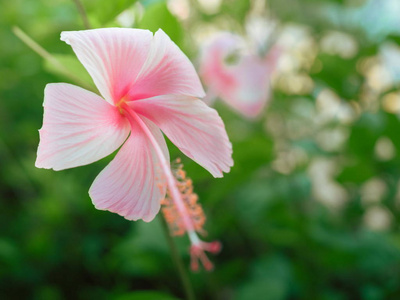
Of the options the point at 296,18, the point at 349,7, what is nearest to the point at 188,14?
the point at 296,18

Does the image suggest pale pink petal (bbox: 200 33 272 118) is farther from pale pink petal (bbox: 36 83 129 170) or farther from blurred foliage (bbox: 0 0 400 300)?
pale pink petal (bbox: 36 83 129 170)

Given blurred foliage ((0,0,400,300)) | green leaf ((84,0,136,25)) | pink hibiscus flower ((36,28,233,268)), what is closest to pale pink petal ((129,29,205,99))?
pink hibiscus flower ((36,28,233,268))

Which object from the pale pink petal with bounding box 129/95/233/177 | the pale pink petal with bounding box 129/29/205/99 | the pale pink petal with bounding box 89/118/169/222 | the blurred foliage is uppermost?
the pale pink petal with bounding box 129/29/205/99

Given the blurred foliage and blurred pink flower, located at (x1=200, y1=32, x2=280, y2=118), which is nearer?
blurred pink flower, located at (x1=200, y1=32, x2=280, y2=118)

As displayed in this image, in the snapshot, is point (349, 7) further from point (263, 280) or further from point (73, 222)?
point (73, 222)

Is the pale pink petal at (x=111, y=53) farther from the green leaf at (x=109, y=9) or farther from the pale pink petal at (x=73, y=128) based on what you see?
the green leaf at (x=109, y=9)

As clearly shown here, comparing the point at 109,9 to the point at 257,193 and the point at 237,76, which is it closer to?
the point at 237,76

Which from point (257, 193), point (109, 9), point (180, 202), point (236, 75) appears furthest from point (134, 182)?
point (257, 193)

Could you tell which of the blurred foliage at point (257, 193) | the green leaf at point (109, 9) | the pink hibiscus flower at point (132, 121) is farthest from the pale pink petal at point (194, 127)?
the blurred foliage at point (257, 193)
